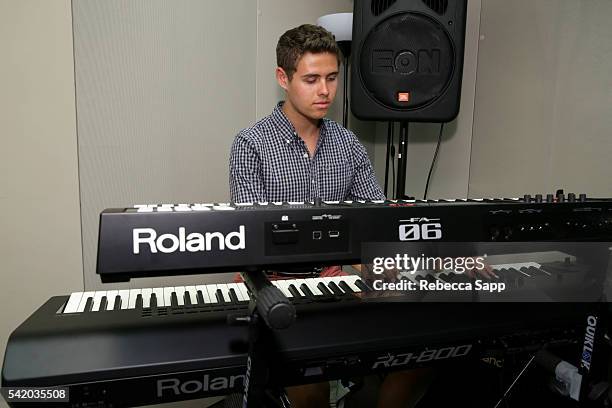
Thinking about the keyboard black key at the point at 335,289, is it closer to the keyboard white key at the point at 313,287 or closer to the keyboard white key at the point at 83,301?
the keyboard white key at the point at 313,287

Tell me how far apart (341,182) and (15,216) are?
3.52 ft

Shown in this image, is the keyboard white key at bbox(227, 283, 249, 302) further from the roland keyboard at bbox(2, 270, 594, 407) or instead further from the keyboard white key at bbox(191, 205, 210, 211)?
the keyboard white key at bbox(191, 205, 210, 211)

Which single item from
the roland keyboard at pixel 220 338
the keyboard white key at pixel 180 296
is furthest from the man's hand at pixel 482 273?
the keyboard white key at pixel 180 296

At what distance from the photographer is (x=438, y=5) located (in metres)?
1.59

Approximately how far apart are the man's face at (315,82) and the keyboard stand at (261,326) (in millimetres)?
891

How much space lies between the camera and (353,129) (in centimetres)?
242

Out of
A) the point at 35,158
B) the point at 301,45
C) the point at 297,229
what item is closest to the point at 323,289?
the point at 297,229

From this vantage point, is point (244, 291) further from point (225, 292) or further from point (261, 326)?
point (261, 326)

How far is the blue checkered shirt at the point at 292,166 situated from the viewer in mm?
1397

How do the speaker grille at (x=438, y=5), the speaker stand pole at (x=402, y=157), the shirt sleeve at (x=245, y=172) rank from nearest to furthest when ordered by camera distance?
the shirt sleeve at (x=245, y=172), the speaker grille at (x=438, y=5), the speaker stand pole at (x=402, y=157)

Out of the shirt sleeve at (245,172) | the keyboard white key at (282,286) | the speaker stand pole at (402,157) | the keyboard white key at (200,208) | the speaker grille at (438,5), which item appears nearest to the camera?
the keyboard white key at (200,208)

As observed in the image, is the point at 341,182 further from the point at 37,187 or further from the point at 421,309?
the point at 37,187

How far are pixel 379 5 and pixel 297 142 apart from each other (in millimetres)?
582

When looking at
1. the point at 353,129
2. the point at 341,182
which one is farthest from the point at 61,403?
the point at 353,129
